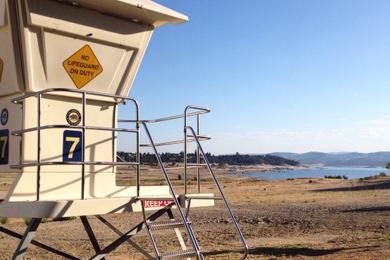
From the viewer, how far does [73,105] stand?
7.42 meters

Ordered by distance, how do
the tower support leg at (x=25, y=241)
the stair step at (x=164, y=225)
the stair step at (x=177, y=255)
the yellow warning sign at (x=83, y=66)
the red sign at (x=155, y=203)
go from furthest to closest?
Result: the yellow warning sign at (x=83, y=66), the red sign at (x=155, y=203), the stair step at (x=164, y=225), the stair step at (x=177, y=255), the tower support leg at (x=25, y=241)

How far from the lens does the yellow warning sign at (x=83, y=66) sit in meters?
7.32

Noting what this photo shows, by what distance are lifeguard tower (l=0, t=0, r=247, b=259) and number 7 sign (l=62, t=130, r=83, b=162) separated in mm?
14

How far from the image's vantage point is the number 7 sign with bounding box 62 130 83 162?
7148mm

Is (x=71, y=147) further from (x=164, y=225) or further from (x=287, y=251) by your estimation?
(x=287, y=251)

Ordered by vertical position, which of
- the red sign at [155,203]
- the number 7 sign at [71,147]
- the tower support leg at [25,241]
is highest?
the number 7 sign at [71,147]

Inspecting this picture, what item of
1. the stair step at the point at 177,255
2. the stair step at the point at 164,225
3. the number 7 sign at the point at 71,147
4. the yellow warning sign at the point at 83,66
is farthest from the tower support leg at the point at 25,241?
the yellow warning sign at the point at 83,66

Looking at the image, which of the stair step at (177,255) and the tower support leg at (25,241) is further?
A: the stair step at (177,255)

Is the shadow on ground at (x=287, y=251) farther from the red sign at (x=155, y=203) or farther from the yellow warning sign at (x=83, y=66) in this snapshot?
the yellow warning sign at (x=83, y=66)

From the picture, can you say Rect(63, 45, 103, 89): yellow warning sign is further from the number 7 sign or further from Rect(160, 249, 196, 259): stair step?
Rect(160, 249, 196, 259): stair step

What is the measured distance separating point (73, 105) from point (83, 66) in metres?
0.60

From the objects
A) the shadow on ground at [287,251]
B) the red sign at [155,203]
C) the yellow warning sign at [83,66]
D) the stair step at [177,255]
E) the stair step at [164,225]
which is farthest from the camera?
the shadow on ground at [287,251]

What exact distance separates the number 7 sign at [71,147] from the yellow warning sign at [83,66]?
720 mm

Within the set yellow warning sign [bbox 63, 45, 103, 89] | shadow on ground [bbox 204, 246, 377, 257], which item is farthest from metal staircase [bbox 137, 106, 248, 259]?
shadow on ground [bbox 204, 246, 377, 257]
